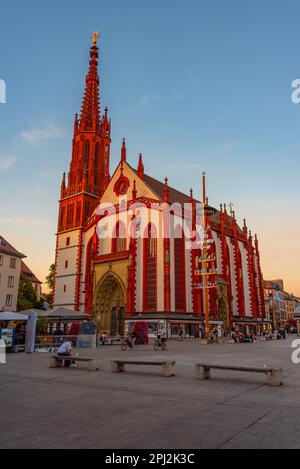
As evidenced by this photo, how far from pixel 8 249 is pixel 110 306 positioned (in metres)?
17.3

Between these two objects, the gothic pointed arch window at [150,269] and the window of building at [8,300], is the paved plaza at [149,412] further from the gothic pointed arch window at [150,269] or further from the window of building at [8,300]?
the window of building at [8,300]

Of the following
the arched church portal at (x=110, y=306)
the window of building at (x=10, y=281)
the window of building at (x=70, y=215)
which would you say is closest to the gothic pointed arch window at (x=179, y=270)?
the arched church portal at (x=110, y=306)

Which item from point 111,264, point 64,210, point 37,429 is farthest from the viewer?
point 64,210

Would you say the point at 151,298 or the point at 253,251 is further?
the point at 253,251

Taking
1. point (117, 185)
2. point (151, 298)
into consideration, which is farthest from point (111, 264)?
point (117, 185)

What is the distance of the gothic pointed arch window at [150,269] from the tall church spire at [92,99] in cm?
2596

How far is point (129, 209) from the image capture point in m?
46.1

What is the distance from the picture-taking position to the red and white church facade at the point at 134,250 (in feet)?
137

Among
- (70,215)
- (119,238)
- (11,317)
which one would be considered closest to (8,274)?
(70,215)

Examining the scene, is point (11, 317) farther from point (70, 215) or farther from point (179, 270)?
point (70, 215)

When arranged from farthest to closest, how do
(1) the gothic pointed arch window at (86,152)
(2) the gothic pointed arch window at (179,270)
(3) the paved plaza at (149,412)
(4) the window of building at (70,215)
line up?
(1) the gothic pointed arch window at (86,152) < (4) the window of building at (70,215) < (2) the gothic pointed arch window at (179,270) < (3) the paved plaza at (149,412)

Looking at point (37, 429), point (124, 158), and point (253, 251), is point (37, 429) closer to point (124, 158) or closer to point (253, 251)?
point (124, 158)

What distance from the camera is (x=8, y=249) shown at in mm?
51312

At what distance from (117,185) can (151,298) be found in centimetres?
1711
